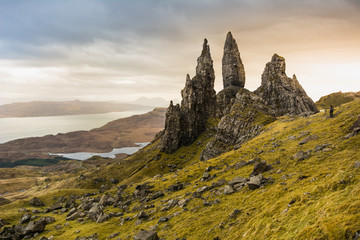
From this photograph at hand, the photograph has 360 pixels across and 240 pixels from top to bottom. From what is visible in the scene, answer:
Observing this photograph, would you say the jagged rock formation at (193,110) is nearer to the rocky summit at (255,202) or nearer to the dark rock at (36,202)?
the rocky summit at (255,202)

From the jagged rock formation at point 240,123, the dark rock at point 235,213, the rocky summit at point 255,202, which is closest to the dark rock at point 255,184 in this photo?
the rocky summit at point 255,202

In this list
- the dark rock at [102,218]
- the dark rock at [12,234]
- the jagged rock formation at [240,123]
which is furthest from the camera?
the jagged rock formation at [240,123]

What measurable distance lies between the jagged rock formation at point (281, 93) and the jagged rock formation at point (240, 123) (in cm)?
2294

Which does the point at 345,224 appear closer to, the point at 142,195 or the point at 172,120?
the point at 142,195

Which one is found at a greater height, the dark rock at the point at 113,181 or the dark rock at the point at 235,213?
the dark rock at the point at 235,213

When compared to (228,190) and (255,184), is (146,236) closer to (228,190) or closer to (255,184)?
(228,190)

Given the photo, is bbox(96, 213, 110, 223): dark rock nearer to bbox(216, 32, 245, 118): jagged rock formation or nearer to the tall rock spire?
bbox(216, 32, 245, 118): jagged rock formation

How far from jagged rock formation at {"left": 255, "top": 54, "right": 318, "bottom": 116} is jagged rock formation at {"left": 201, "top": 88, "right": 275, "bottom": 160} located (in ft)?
75.3

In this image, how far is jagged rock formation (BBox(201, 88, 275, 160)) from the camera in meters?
96.7

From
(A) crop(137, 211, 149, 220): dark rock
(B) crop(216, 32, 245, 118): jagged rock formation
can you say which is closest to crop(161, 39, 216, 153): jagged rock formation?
(B) crop(216, 32, 245, 118): jagged rock formation

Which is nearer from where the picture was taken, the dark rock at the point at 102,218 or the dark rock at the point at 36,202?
the dark rock at the point at 102,218

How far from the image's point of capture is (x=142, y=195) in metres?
60.3

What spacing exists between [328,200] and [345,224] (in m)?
5.32

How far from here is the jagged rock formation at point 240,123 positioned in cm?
9669
